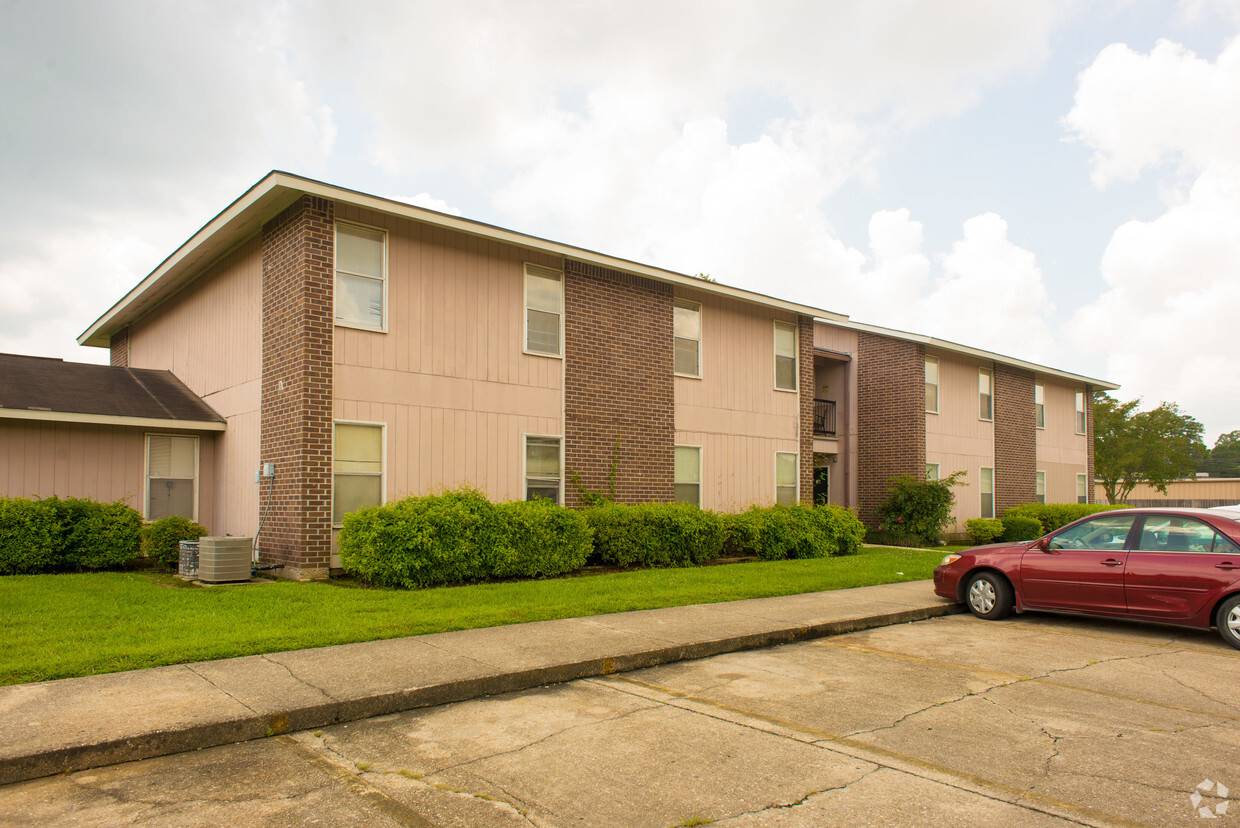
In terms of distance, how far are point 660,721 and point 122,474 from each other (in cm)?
1252

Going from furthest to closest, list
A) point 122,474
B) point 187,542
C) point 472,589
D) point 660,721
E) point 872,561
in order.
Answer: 1. point 872,561
2. point 122,474
3. point 187,542
4. point 472,589
5. point 660,721

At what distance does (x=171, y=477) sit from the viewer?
1480 centimetres

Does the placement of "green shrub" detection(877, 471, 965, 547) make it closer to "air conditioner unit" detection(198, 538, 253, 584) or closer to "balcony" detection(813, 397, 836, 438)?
"balcony" detection(813, 397, 836, 438)

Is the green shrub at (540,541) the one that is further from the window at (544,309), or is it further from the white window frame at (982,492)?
the white window frame at (982,492)

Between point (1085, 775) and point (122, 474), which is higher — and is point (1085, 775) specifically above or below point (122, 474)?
below

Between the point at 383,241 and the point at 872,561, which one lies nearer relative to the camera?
the point at 383,241

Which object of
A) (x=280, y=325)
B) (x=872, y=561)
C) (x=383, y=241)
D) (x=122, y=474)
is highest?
(x=383, y=241)

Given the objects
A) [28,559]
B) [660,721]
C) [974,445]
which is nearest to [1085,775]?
[660,721]

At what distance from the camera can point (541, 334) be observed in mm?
15180

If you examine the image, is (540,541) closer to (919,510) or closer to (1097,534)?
(1097,534)

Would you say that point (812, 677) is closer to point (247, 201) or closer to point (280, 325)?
point (280, 325)

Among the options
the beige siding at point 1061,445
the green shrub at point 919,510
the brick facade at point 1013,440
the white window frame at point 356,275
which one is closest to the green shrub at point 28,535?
the white window frame at point 356,275

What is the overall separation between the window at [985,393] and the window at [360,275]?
66.2ft

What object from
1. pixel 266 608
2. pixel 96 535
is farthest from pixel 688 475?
pixel 96 535
